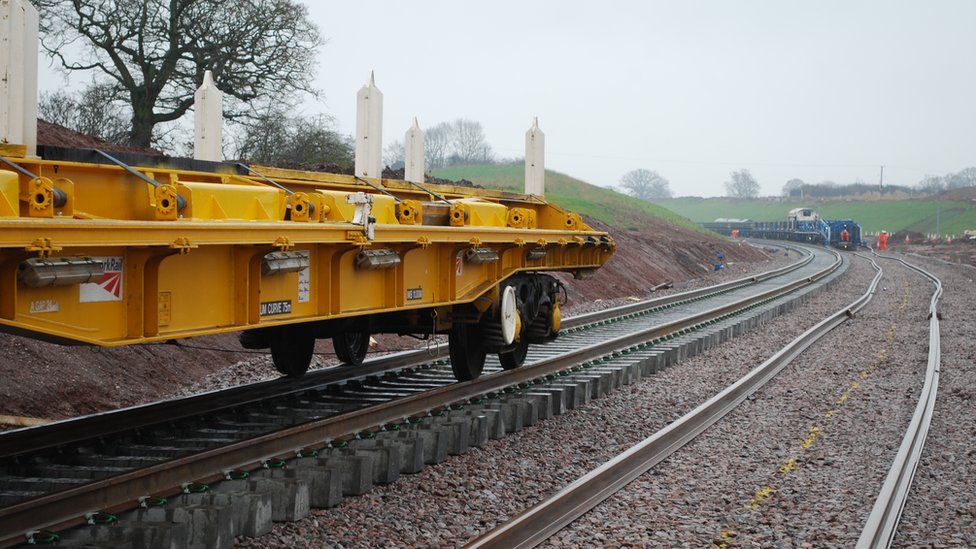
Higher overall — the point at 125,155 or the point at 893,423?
the point at 125,155

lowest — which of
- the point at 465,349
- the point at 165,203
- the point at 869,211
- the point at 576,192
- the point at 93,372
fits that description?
the point at 93,372

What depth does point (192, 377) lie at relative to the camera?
12.3m

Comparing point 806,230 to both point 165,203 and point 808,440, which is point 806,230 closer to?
point 808,440

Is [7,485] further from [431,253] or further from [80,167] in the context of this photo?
[431,253]

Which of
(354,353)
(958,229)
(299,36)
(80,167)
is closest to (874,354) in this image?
(354,353)

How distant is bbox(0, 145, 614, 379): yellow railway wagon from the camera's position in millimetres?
5199

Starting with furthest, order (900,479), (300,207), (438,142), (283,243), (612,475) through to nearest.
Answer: (438,142) < (900,479) < (612,475) < (300,207) < (283,243)

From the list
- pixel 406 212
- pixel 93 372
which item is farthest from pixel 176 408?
pixel 93 372

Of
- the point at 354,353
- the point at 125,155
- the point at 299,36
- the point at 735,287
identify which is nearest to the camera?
the point at 125,155

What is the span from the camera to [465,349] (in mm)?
11078

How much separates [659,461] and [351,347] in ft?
16.1

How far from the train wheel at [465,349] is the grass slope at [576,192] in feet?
147

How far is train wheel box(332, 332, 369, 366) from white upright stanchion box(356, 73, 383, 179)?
2.92 metres

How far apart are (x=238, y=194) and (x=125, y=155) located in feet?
2.68
